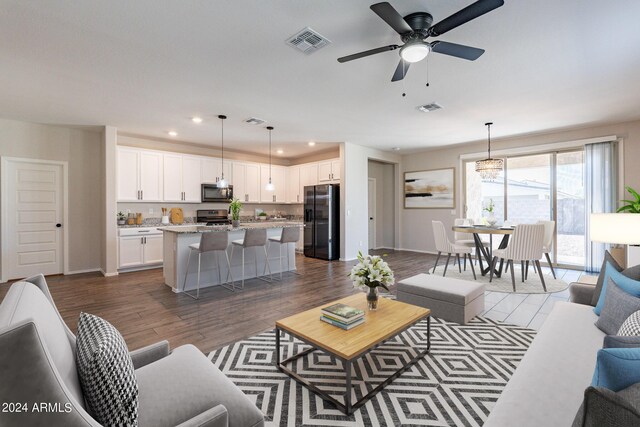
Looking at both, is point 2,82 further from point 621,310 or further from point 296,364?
point 621,310

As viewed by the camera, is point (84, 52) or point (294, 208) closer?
point (84, 52)

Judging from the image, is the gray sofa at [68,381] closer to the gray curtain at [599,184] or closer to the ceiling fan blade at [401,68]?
the ceiling fan blade at [401,68]

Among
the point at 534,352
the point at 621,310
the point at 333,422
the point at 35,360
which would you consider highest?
the point at 35,360

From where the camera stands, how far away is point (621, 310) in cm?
163

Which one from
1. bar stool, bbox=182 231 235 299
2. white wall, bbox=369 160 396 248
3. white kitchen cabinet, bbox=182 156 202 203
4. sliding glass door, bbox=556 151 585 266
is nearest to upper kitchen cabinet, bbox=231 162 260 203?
white kitchen cabinet, bbox=182 156 202 203

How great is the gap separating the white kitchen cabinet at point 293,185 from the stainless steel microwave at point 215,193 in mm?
1743

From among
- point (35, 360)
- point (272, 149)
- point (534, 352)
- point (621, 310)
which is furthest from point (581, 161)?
point (35, 360)

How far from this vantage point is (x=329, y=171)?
275 inches

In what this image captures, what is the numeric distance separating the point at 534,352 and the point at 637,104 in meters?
4.79

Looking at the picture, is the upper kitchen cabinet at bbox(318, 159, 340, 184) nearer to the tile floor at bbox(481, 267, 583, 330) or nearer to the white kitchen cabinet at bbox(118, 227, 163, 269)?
the white kitchen cabinet at bbox(118, 227, 163, 269)

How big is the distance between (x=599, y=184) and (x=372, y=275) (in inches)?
213

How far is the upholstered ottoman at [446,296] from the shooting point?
9.53 ft

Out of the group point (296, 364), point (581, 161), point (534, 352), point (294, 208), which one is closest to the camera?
point (534, 352)

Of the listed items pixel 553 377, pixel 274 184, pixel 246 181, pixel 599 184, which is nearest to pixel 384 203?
pixel 274 184
